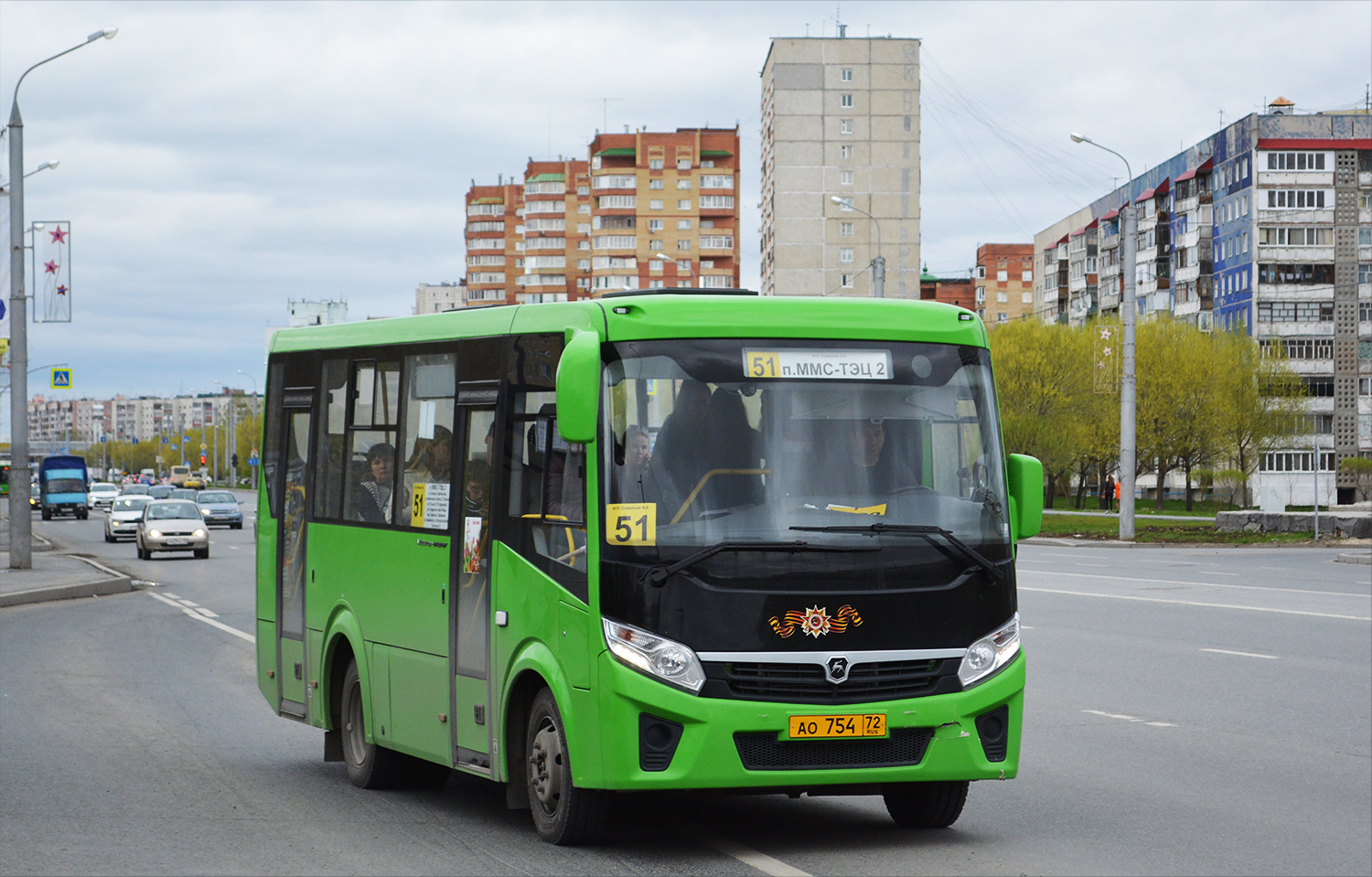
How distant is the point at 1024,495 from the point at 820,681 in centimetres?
142

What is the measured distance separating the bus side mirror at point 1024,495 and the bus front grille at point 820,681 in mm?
852

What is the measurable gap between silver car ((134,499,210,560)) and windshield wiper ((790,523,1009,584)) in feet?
120

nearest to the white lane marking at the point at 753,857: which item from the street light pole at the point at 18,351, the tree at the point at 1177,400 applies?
the street light pole at the point at 18,351

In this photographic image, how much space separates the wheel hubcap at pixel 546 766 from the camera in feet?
25.1

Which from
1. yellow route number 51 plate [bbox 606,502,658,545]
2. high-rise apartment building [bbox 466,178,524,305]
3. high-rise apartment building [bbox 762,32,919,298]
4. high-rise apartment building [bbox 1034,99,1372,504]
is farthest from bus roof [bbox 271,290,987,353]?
high-rise apartment building [bbox 466,178,524,305]

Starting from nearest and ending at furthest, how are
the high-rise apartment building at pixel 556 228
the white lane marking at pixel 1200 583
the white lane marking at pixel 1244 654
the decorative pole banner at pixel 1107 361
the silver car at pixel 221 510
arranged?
1. the white lane marking at pixel 1244 654
2. the white lane marking at pixel 1200 583
3. the decorative pole banner at pixel 1107 361
4. the silver car at pixel 221 510
5. the high-rise apartment building at pixel 556 228

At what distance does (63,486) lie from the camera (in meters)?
83.7

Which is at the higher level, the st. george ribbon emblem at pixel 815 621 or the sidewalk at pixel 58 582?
the st. george ribbon emblem at pixel 815 621

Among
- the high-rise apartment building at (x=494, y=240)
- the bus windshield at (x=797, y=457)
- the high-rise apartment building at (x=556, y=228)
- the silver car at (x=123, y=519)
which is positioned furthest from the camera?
the high-rise apartment building at (x=494, y=240)

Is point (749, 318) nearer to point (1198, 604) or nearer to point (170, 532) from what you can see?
point (1198, 604)

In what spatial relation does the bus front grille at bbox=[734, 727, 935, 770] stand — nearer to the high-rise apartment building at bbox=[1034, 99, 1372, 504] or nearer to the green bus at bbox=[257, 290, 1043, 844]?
the green bus at bbox=[257, 290, 1043, 844]

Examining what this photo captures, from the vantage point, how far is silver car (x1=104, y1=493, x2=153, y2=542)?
53.9m

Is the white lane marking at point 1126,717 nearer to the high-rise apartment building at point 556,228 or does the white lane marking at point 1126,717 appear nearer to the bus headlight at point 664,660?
the bus headlight at point 664,660

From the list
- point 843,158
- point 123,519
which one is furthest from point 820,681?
point 843,158
